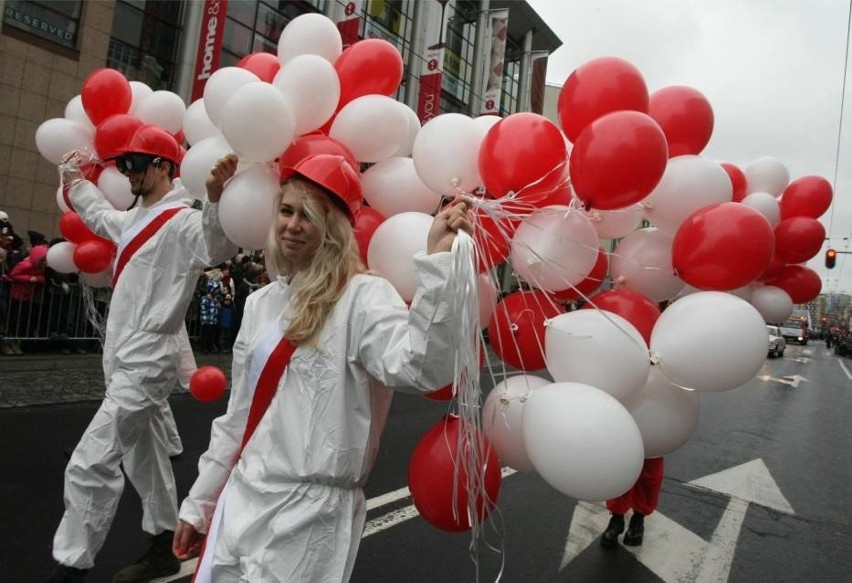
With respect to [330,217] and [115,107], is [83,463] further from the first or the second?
[115,107]

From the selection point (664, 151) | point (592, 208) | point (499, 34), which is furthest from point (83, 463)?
point (499, 34)

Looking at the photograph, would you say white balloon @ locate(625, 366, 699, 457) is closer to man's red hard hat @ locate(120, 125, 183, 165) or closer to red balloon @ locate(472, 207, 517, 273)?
red balloon @ locate(472, 207, 517, 273)

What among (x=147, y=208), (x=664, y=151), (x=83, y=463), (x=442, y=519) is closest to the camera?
(x=664, y=151)

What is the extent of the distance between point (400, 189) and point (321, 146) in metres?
0.33

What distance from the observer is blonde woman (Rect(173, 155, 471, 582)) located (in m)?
1.60

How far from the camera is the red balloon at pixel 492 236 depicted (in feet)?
6.47

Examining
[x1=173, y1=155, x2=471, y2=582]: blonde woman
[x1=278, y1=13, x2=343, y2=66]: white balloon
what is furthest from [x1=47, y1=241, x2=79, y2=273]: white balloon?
[x1=173, y1=155, x2=471, y2=582]: blonde woman

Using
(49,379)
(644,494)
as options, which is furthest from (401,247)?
(49,379)

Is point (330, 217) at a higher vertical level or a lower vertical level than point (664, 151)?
lower

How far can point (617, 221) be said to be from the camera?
2.16 meters

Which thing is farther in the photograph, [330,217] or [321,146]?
[321,146]

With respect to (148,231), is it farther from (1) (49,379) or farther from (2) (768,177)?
(1) (49,379)

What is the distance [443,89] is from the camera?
24438 millimetres

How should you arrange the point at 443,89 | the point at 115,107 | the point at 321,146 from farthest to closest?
the point at 443,89 < the point at 115,107 < the point at 321,146
